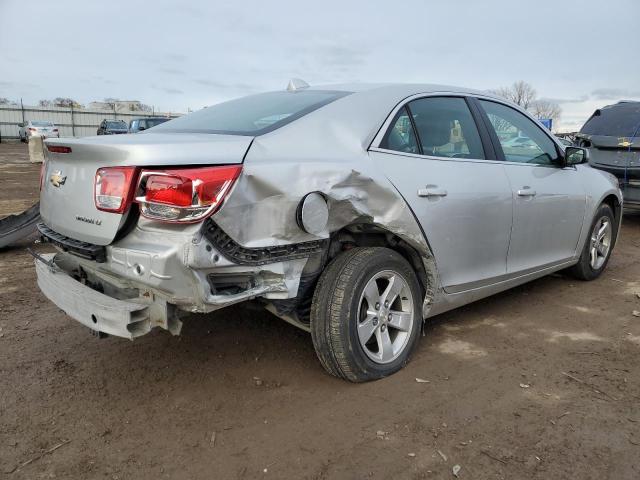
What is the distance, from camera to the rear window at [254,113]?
2.88 m

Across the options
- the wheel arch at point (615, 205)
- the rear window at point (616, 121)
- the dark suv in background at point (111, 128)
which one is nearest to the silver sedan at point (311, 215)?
the wheel arch at point (615, 205)

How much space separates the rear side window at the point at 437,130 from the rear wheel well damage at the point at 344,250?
0.51 m

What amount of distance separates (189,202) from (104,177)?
1.56 feet

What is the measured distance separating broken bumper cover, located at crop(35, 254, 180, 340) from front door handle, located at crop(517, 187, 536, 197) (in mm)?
2533

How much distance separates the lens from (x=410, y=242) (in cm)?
311

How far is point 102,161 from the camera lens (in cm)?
245

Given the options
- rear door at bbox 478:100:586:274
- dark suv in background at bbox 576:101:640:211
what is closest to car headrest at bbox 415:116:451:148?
rear door at bbox 478:100:586:274

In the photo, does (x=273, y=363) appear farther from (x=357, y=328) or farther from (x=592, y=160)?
(x=592, y=160)

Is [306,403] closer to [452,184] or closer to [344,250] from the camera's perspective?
[344,250]

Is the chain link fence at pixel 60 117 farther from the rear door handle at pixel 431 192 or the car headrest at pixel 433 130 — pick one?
the rear door handle at pixel 431 192

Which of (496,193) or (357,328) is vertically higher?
(496,193)

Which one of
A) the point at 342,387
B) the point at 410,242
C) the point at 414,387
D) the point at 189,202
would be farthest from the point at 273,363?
the point at 189,202

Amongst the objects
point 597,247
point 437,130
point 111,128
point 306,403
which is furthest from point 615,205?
point 111,128

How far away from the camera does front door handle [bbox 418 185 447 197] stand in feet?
10.1
